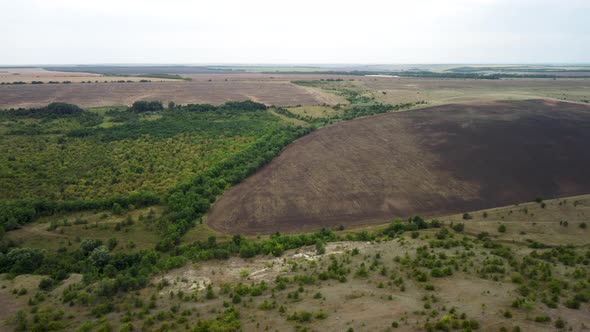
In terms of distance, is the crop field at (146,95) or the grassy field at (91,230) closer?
the grassy field at (91,230)

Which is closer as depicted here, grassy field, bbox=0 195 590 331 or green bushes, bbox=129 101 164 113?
grassy field, bbox=0 195 590 331

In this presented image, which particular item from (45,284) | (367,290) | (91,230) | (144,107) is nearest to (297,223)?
(367,290)

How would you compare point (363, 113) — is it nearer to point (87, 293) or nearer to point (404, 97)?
point (404, 97)

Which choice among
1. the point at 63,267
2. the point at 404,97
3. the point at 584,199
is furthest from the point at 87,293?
the point at 404,97

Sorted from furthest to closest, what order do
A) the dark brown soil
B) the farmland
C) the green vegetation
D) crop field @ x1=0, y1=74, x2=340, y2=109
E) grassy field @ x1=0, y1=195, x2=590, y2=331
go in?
crop field @ x1=0, y1=74, x2=340, y2=109 < the green vegetation < the dark brown soil < the farmland < grassy field @ x1=0, y1=195, x2=590, y2=331

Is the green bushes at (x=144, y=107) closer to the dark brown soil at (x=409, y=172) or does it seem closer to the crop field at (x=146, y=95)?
the crop field at (x=146, y=95)

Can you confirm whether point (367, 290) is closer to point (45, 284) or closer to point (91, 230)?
point (45, 284)

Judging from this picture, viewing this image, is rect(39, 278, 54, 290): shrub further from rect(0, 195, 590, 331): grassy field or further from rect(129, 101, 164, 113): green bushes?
rect(129, 101, 164, 113): green bushes

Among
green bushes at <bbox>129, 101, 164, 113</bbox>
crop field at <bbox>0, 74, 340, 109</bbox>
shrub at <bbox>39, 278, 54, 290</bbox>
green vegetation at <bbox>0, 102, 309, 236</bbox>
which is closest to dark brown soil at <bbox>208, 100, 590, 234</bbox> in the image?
green vegetation at <bbox>0, 102, 309, 236</bbox>

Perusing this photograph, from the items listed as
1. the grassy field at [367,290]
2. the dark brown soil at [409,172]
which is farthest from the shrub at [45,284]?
the dark brown soil at [409,172]

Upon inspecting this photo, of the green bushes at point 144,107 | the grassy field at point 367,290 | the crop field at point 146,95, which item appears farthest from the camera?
the crop field at point 146,95
